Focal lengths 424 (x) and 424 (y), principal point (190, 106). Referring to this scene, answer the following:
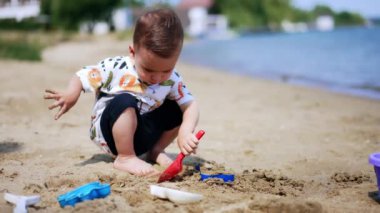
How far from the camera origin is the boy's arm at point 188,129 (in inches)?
85.5

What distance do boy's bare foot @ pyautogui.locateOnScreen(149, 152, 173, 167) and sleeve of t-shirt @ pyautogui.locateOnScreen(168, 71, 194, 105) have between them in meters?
0.34

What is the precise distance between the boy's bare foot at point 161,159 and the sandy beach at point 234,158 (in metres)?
0.14

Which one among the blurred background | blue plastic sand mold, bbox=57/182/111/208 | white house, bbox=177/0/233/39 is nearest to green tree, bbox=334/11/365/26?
the blurred background

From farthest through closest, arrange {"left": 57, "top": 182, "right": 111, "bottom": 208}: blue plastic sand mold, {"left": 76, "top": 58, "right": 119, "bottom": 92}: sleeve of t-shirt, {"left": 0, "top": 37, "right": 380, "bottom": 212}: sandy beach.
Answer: {"left": 76, "top": 58, "right": 119, "bottom": 92}: sleeve of t-shirt < {"left": 0, "top": 37, "right": 380, "bottom": 212}: sandy beach < {"left": 57, "top": 182, "right": 111, "bottom": 208}: blue plastic sand mold

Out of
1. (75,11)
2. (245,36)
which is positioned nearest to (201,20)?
(245,36)

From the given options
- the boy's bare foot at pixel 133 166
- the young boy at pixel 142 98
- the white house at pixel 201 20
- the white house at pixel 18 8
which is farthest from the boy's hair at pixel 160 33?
the white house at pixel 201 20

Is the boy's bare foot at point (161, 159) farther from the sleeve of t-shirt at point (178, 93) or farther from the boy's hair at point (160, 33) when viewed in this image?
the boy's hair at point (160, 33)

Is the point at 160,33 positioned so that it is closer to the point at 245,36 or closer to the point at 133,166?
the point at 133,166

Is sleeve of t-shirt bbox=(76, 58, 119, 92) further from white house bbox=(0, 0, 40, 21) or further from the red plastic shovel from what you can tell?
white house bbox=(0, 0, 40, 21)

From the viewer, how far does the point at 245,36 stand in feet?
188

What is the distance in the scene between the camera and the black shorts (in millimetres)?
2209

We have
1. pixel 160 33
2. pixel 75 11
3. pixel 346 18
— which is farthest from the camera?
pixel 346 18

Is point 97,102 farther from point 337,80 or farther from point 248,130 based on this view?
point 337,80

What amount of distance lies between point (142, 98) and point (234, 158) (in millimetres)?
803
